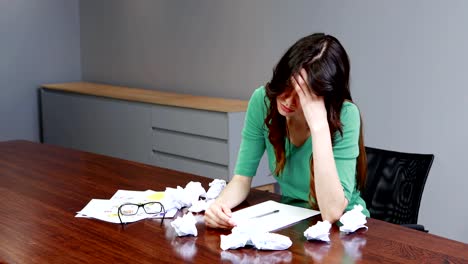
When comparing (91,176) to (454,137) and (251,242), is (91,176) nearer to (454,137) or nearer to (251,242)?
(251,242)

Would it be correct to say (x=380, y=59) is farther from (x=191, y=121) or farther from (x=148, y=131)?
(x=148, y=131)

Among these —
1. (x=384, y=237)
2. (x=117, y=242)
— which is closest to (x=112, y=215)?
(x=117, y=242)

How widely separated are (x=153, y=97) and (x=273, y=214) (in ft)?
10.5

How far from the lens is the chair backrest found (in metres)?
2.62

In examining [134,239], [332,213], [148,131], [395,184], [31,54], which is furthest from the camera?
[31,54]

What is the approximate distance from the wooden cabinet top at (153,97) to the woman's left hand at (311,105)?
7.52ft

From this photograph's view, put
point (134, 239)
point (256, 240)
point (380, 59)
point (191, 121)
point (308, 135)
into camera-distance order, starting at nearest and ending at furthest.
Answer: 1. point (256, 240)
2. point (134, 239)
3. point (308, 135)
4. point (380, 59)
5. point (191, 121)

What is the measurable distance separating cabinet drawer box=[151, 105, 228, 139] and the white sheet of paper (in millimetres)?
2232

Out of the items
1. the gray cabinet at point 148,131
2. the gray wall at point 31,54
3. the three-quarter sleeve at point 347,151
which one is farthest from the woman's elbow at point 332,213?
the gray wall at point 31,54

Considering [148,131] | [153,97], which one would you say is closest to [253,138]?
[148,131]

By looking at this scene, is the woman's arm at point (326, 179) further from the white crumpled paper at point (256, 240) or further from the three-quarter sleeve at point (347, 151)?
the white crumpled paper at point (256, 240)

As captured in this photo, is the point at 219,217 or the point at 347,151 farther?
the point at 347,151

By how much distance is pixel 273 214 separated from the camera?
2.22 m

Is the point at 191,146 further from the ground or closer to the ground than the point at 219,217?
closer to the ground
